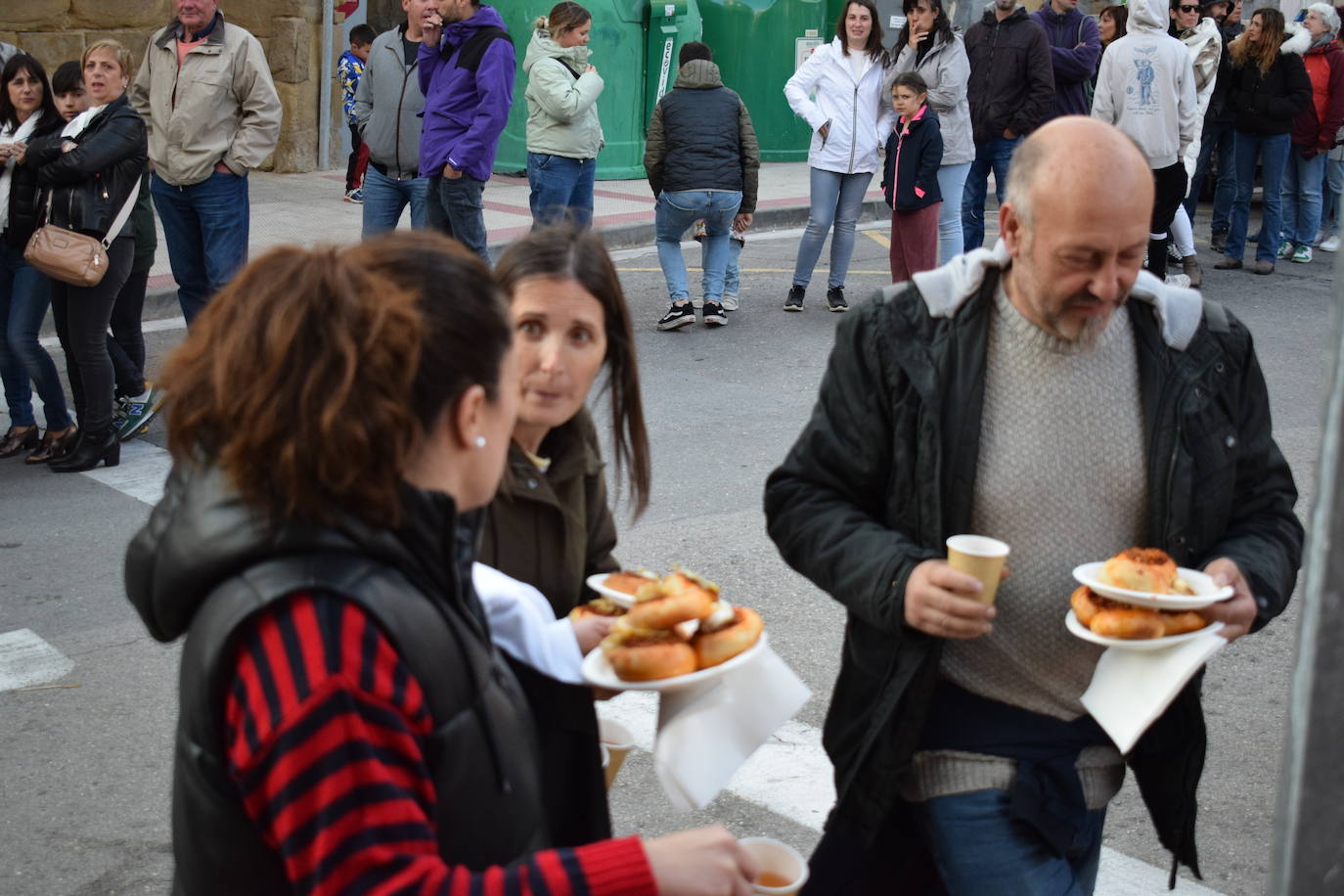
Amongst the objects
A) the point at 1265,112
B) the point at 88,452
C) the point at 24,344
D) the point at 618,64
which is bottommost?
the point at 88,452

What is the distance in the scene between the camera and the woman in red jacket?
13102 millimetres

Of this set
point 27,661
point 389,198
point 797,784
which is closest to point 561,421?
point 797,784

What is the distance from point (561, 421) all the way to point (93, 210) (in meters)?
5.17

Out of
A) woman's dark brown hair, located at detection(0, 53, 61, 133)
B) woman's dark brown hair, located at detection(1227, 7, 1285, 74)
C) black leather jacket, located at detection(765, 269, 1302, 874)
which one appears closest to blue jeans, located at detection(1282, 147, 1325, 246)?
woman's dark brown hair, located at detection(1227, 7, 1285, 74)

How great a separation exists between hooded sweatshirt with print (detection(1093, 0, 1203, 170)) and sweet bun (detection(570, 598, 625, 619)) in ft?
30.8

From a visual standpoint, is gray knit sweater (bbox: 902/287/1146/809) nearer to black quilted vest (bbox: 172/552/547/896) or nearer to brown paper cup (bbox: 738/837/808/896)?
brown paper cup (bbox: 738/837/808/896)

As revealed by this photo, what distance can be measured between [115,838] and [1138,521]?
9.36 ft

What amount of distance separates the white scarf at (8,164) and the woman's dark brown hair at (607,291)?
17.0 feet

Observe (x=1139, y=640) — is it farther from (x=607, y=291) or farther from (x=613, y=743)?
(x=607, y=291)

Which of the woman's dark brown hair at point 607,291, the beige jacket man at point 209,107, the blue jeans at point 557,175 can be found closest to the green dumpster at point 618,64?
the blue jeans at point 557,175

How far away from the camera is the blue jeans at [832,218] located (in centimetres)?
1084

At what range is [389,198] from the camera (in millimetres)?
9797

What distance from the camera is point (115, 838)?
4.02 meters

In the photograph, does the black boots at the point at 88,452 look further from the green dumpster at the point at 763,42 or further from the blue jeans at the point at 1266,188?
the green dumpster at the point at 763,42
